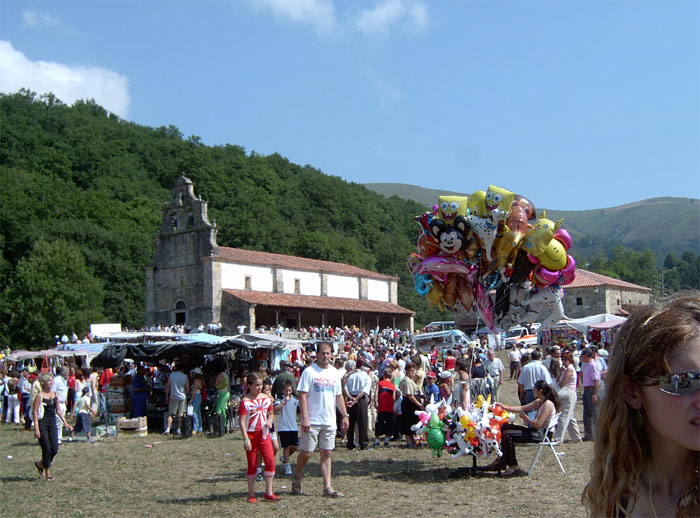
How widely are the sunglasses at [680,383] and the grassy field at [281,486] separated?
17.5 feet

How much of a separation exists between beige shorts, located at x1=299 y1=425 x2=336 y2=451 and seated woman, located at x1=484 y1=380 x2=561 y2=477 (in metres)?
2.30

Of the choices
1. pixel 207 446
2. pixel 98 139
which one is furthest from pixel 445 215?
pixel 98 139

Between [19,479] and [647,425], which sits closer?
[647,425]

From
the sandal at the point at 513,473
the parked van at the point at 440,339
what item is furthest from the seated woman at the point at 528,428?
the parked van at the point at 440,339

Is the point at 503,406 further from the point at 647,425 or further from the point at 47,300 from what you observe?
the point at 47,300

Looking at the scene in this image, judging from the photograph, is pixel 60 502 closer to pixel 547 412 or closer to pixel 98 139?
pixel 547 412

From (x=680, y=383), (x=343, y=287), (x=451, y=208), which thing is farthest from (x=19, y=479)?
(x=343, y=287)

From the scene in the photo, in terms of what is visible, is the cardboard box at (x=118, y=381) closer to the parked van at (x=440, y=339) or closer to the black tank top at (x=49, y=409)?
the black tank top at (x=49, y=409)

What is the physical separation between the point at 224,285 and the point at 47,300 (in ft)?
45.5

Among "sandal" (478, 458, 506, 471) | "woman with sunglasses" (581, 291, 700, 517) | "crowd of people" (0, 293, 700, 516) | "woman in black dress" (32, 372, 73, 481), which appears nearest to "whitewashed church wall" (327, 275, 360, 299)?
"crowd of people" (0, 293, 700, 516)

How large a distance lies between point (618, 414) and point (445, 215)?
8418mm

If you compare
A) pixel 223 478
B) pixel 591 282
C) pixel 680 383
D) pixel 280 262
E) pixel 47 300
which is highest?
pixel 280 262

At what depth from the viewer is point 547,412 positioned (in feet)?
27.8

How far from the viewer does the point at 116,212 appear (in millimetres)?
65562
